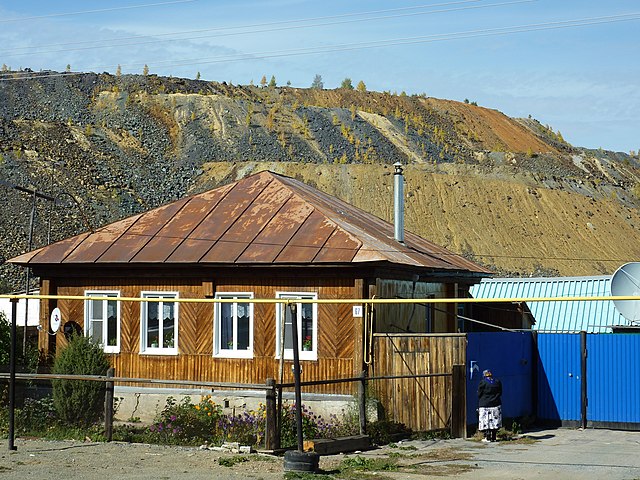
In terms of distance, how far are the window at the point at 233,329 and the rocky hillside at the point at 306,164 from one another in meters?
31.1

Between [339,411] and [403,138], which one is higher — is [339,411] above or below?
below

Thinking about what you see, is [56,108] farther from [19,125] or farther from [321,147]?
[321,147]

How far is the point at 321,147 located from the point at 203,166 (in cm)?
1324

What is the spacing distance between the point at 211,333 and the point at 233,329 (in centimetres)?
51

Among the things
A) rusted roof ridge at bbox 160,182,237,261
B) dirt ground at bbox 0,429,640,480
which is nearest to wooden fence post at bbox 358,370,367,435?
dirt ground at bbox 0,429,640,480

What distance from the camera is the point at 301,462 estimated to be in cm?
1578

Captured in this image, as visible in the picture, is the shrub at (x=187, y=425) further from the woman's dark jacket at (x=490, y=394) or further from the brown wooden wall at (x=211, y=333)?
the woman's dark jacket at (x=490, y=394)

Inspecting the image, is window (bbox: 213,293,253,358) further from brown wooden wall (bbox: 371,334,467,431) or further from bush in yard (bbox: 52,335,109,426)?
brown wooden wall (bbox: 371,334,467,431)

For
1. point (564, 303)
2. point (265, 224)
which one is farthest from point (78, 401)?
point (564, 303)

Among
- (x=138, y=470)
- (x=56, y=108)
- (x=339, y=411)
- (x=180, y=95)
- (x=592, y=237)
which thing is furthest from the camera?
(x=180, y=95)

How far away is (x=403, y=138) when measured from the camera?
3848 inches

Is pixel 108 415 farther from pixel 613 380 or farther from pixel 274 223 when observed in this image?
pixel 613 380

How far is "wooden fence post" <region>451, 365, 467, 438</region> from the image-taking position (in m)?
20.3

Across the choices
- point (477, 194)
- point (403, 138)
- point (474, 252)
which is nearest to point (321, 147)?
point (403, 138)
